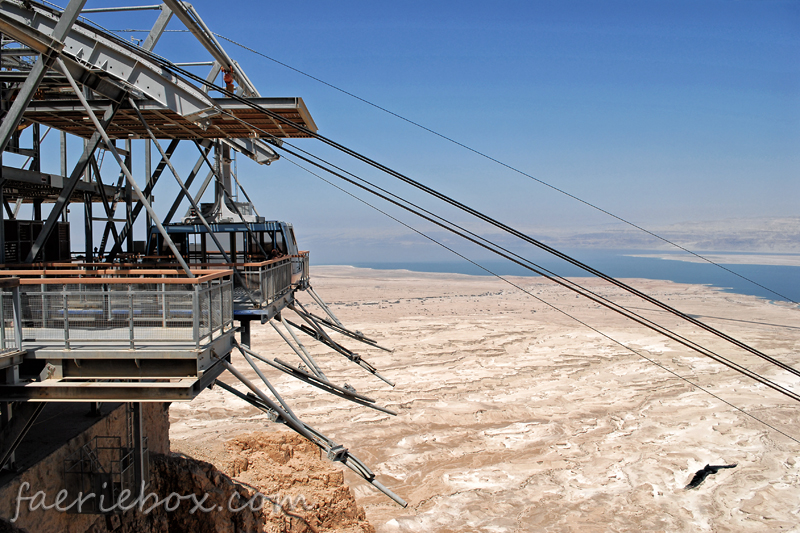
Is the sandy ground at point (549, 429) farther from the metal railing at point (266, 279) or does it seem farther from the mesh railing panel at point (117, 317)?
the mesh railing panel at point (117, 317)

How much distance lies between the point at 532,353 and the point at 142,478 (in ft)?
88.9

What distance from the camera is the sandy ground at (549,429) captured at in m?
15.0

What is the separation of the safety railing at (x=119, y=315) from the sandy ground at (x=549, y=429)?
969 centimetres

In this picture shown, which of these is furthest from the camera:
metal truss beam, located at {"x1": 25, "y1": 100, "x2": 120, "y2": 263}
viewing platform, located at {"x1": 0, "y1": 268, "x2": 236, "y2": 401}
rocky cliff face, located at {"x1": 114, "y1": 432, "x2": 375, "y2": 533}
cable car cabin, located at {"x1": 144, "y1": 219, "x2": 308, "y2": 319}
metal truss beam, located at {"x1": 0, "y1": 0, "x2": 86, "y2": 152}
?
cable car cabin, located at {"x1": 144, "y1": 219, "x2": 308, "y2": 319}

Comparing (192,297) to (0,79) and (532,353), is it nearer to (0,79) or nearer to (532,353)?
(0,79)

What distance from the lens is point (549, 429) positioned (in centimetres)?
2048

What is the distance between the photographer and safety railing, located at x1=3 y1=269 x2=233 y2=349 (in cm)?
621

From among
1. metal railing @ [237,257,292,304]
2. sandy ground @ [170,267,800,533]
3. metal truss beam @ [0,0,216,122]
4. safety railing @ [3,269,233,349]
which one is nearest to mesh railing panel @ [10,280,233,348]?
safety railing @ [3,269,233,349]

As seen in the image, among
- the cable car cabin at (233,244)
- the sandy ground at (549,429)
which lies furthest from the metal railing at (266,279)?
the sandy ground at (549,429)

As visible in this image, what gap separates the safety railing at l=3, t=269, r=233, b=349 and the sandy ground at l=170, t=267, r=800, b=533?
969 centimetres

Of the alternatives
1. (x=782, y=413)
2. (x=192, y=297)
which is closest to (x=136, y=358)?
(x=192, y=297)

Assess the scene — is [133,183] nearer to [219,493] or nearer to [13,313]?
[13,313]

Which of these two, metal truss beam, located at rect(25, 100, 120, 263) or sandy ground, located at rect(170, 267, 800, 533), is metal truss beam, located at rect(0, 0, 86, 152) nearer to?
metal truss beam, located at rect(25, 100, 120, 263)

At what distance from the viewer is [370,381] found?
25.9 metres
